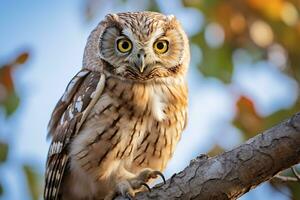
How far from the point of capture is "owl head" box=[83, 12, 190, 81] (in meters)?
3.39

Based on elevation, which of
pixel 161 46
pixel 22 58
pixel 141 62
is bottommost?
pixel 141 62

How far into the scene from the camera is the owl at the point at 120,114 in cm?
324

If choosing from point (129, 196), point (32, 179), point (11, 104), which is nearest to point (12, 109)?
point (11, 104)

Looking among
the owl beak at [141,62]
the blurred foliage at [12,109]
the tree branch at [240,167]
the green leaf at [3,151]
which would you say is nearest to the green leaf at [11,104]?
the blurred foliage at [12,109]

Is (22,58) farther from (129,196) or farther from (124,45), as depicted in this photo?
(129,196)

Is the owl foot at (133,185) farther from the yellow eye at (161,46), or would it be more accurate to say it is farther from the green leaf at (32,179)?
the green leaf at (32,179)

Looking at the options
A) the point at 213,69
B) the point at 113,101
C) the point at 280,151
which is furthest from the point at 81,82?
the point at 280,151

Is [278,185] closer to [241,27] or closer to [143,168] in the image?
[143,168]

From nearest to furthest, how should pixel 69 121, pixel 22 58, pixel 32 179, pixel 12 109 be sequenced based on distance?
1. pixel 69 121
2. pixel 12 109
3. pixel 32 179
4. pixel 22 58

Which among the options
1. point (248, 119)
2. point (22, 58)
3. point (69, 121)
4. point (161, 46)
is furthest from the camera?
point (248, 119)

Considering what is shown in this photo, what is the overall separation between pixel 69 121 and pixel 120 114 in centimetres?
31

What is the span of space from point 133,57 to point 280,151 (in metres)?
1.19

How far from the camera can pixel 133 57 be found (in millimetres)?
3383

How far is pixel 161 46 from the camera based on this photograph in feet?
11.6
